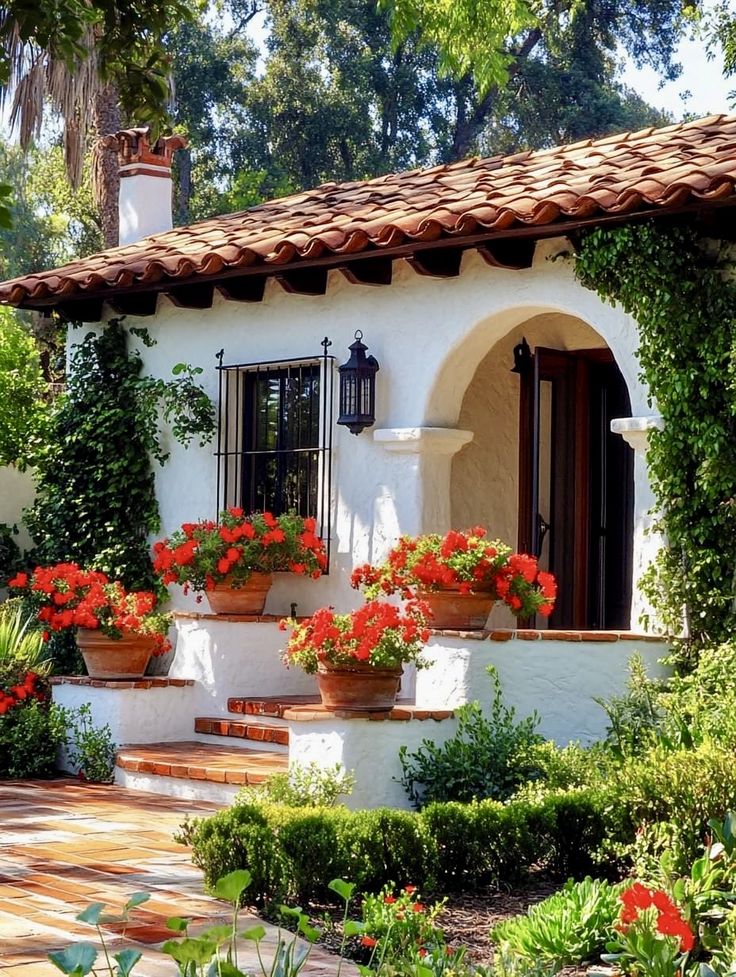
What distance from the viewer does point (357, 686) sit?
304 inches

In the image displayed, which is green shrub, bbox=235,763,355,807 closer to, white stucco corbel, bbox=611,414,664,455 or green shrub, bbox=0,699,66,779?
white stucco corbel, bbox=611,414,664,455

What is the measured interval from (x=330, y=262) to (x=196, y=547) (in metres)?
2.18

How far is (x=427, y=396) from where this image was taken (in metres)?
9.71

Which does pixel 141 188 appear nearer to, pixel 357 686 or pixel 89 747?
pixel 89 747

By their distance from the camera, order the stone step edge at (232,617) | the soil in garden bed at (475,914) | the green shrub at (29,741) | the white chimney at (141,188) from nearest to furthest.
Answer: the soil in garden bed at (475,914) < the green shrub at (29,741) < the stone step edge at (232,617) < the white chimney at (141,188)

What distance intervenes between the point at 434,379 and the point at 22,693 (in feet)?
11.8

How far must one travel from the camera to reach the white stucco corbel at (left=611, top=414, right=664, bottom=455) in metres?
8.49

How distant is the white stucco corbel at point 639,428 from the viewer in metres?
8.49

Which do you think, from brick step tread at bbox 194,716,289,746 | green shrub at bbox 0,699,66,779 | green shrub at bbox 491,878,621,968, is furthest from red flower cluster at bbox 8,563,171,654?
green shrub at bbox 491,878,621,968

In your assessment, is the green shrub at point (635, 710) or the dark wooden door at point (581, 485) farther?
the dark wooden door at point (581, 485)

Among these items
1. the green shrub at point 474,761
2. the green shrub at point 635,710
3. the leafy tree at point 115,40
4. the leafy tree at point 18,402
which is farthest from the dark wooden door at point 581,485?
the leafy tree at point 115,40

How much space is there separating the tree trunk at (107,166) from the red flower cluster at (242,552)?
1032 centimetres

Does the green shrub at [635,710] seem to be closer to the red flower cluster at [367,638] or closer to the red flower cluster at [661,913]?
the red flower cluster at [367,638]

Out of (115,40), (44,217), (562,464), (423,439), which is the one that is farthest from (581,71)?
(115,40)
